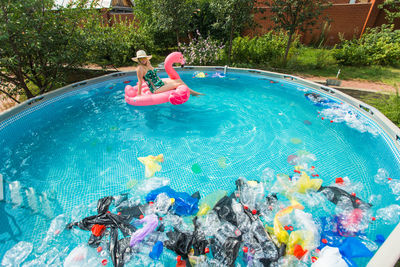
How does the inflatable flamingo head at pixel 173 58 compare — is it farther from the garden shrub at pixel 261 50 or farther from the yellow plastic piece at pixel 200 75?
the garden shrub at pixel 261 50

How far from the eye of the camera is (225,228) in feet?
9.44

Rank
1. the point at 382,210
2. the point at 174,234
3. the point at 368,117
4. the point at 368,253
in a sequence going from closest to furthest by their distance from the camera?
1. the point at 368,253
2. the point at 174,234
3. the point at 382,210
4. the point at 368,117

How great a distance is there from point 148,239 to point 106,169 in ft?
6.35

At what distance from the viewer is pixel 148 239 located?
9.20 feet

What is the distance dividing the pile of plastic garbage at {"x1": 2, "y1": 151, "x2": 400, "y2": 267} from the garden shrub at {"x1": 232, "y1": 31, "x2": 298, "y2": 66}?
798 cm

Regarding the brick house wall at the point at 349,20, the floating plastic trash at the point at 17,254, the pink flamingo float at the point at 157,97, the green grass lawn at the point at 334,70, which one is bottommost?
the floating plastic trash at the point at 17,254

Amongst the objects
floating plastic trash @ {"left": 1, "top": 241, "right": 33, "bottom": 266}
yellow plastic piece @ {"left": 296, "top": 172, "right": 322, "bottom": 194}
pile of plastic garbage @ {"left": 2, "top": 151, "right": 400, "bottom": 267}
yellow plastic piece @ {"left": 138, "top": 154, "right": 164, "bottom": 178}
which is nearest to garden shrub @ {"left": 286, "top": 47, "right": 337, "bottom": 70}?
pile of plastic garbage @ {"left": 2, "top": 151, "right": 400, "bottom": 267}

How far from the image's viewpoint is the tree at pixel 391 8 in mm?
10766

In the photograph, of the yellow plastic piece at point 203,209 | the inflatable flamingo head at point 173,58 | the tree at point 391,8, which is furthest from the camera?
the tree at point 391,8

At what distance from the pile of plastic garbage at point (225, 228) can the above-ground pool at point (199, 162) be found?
2 cm

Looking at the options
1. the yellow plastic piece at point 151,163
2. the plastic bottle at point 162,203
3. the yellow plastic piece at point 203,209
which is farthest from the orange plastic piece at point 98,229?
the yellow plastic piece at point 203,209

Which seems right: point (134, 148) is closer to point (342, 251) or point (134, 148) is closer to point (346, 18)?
point (342, 251)

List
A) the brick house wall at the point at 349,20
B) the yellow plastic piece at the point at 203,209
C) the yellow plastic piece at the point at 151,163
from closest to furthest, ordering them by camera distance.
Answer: the yellow plastic piece at the point at 203,209, the yellow plastic piece at the point at 151,163, the brick house wall at the point at 349,20

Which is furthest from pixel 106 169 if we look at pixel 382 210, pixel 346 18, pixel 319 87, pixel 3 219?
pixel 346 18
